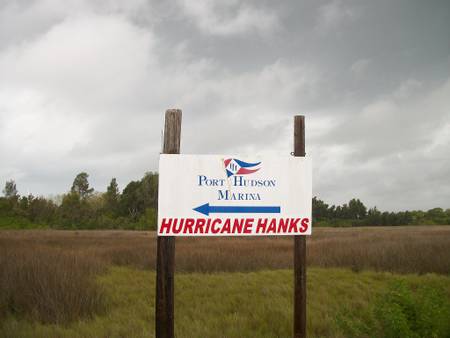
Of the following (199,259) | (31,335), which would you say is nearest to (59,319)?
(31,335)

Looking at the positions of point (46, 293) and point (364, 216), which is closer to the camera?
point (46, 293)

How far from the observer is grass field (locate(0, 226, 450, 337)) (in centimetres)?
530

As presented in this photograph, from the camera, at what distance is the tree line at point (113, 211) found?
156 feet

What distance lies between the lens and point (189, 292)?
9.21 meters

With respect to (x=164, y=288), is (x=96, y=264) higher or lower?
lower

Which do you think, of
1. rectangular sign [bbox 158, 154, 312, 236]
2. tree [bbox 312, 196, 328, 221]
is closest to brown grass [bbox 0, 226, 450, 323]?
rectangular sign [bbox 158, 154, 312, 236]

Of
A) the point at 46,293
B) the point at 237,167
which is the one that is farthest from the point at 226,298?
the point at 237,167

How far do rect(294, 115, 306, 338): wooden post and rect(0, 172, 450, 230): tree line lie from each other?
4180cm

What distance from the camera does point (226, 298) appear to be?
27.7ft

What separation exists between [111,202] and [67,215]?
10.5m

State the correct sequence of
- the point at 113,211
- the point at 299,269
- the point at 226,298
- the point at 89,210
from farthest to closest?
1. the point at 113,211
2. the point at 89,210
3. the point at 226,298
4. the point at 299,269

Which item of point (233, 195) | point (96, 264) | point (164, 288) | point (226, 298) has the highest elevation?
point (233, 195)

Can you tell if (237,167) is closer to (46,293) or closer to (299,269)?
(299,269)

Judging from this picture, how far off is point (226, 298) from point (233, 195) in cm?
429
